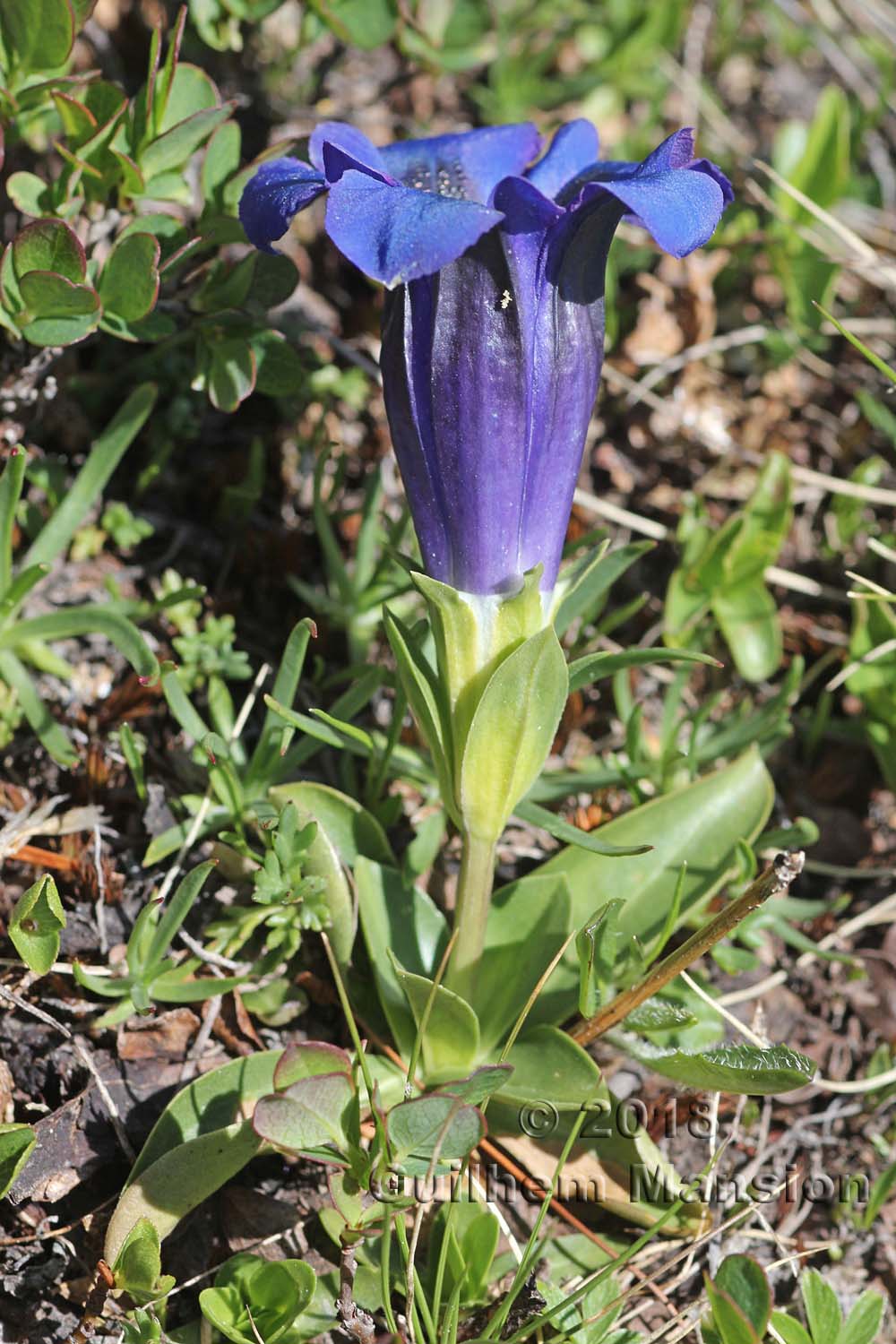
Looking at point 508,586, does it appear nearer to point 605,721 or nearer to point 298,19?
point 605,721

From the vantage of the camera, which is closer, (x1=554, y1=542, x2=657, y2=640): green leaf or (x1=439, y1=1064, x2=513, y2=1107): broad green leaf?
(x1=439, y1=1064, x2=513, y2=1107): broad green leaf

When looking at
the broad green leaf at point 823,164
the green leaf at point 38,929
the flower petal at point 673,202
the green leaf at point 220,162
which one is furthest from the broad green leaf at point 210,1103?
the broad green leaf at point 823,164

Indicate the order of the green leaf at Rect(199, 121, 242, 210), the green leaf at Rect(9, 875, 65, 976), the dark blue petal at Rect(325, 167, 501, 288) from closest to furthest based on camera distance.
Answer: the dark blue petal at Rect(325, 167, 501, 288)
the green leaf at Rect(9, 875, 65, 976)
the green leaf at Rect(199, 121, 242, 210)

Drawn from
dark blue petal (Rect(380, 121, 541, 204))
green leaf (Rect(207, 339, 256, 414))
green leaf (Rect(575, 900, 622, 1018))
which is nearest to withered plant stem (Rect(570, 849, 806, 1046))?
green leaf (Rect(575, 900, 622, 1018))

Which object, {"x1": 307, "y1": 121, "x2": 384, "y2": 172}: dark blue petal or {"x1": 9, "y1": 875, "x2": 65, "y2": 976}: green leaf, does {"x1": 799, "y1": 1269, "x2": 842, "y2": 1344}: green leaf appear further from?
{"x1": 307, "y1": 121, "x2": 384, "y2": 172}: dark blue petal

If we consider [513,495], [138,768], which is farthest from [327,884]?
[513,495]

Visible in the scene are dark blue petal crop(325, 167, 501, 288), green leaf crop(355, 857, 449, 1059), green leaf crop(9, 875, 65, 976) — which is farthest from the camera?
green leaf crop(355, 857, 449, 1059)

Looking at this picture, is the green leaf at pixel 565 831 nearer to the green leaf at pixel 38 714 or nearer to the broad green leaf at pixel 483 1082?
the broad green leaf at pixel 483 1082
